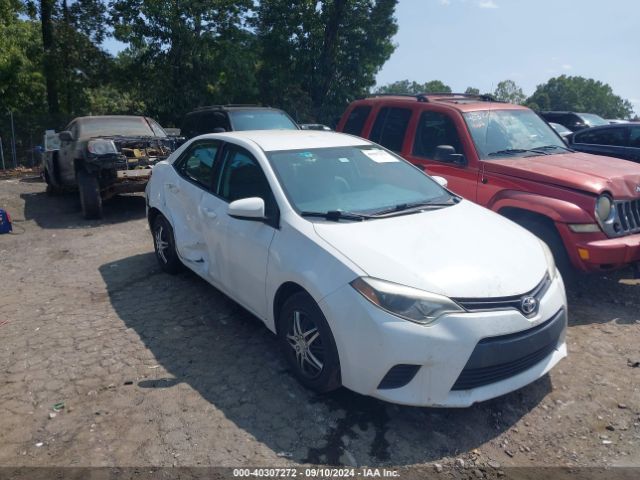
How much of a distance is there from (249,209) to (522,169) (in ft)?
10.0

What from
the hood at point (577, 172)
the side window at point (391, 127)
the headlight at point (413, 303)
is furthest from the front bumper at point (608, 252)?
the side window at point (391, 127)

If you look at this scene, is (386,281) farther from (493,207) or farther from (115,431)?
(493,207)

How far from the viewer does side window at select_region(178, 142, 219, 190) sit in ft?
15.5

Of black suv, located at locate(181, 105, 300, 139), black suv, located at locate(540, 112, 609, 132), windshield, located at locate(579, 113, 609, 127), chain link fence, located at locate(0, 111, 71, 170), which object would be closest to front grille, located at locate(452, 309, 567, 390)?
black suv, located at locate(181, 105, 300, 139)

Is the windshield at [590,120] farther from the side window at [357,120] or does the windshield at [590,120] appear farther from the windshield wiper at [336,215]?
the windshield wiper at [336,215]

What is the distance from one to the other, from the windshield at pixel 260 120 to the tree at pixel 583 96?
8942 cm

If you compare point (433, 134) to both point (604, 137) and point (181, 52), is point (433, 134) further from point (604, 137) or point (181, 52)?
point (181, 52)

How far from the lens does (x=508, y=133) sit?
19.7ft

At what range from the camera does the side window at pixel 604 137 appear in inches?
357

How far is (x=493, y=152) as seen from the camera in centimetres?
570

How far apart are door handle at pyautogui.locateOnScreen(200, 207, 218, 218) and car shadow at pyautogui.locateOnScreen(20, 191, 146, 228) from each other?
462 cm

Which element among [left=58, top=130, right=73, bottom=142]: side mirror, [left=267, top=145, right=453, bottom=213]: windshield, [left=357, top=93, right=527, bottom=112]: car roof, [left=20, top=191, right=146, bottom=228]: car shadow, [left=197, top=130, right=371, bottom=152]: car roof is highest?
[left=357, top=93, right=527, bottom=112]: car roof

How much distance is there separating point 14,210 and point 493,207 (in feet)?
28.9

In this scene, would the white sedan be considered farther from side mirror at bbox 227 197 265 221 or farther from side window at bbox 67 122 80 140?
side window at bbox 67 122 80 140
